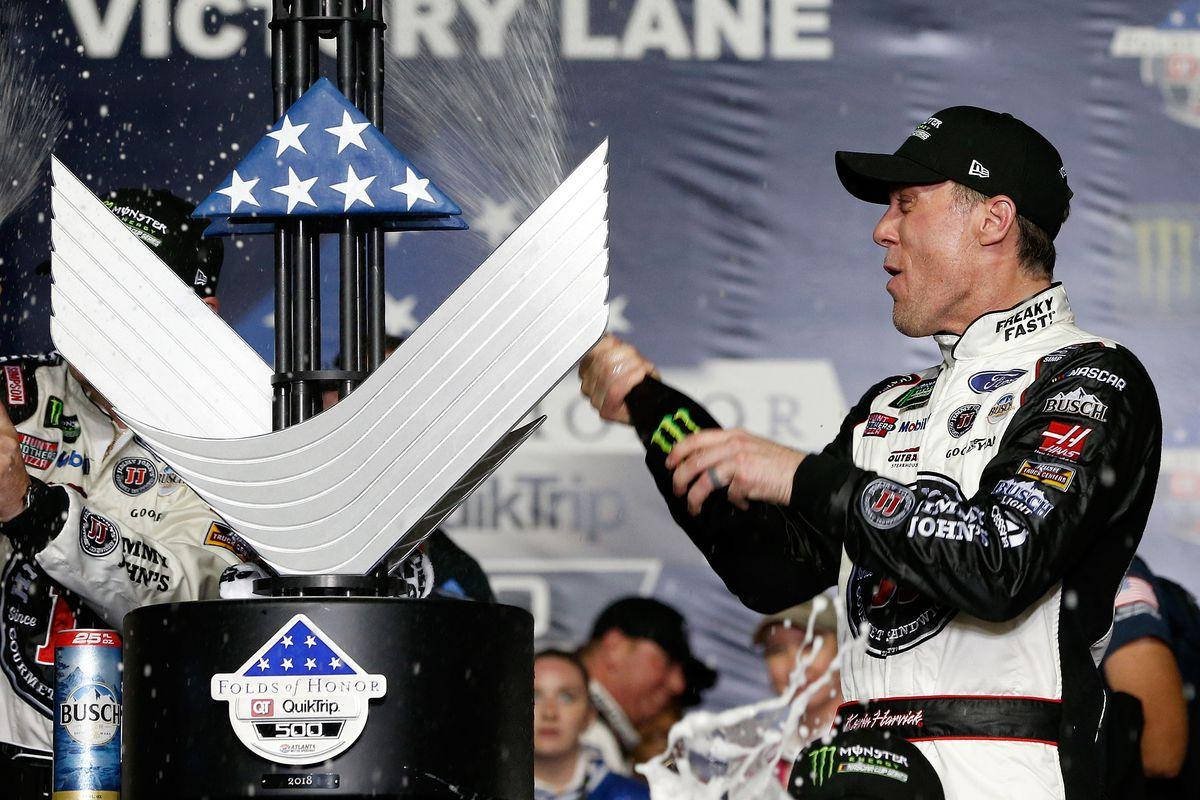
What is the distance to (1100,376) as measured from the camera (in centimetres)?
188

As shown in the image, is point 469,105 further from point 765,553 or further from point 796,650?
point 765,553

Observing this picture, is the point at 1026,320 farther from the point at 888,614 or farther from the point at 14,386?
the point at 14,386

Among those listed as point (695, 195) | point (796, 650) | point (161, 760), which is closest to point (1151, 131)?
point (695, 195)

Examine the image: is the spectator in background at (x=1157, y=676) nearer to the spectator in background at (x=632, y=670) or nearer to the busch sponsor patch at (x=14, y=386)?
the spectator in background at (x=632, y=670)

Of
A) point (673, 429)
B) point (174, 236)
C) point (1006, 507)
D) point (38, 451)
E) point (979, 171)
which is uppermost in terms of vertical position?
point (174, 236)

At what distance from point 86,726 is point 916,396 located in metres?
1.16

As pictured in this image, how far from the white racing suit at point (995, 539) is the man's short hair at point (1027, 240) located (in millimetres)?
49

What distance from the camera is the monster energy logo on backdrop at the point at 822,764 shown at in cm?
188

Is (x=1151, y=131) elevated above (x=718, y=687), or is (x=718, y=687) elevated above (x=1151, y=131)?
(x=1151, y=131)

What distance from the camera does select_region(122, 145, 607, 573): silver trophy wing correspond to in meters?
1.59

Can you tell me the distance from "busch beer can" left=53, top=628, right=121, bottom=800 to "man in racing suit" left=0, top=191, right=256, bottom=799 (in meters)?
0.30

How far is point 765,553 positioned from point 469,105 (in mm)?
2031

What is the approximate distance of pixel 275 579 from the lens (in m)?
1.61

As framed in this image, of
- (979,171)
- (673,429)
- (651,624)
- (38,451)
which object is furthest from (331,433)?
(651,624)
